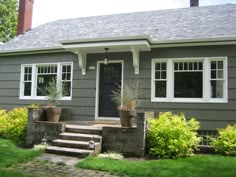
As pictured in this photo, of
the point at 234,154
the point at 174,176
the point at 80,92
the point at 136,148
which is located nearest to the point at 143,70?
the point at 80,92

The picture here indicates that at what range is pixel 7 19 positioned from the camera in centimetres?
2772

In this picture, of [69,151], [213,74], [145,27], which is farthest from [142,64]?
[69,151]

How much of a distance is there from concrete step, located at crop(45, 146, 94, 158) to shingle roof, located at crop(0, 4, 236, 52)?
14.0ft

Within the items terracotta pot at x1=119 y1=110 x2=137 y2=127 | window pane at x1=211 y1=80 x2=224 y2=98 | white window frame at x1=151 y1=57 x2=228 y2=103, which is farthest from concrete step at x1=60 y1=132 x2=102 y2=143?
window pane at x1=211 y1=80 x2=224 y2=98

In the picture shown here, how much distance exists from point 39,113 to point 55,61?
2909 mm

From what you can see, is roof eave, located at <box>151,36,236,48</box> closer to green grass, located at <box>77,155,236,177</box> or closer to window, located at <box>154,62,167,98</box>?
window, located at <box>154,62,167,98</box>

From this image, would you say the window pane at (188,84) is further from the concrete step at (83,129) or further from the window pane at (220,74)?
the concrete step at (83,129)

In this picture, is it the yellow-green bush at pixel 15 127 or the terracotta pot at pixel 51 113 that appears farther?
the yellow-green bush at pixel 15 127

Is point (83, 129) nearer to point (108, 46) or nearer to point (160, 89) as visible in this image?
point (108, 46)

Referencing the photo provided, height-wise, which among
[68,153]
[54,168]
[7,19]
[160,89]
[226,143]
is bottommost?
[54,168]

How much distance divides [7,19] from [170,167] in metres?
26.5

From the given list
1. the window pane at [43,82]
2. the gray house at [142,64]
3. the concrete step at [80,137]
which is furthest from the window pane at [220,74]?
the window pane at [43,82]

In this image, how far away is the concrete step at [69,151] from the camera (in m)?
6.91

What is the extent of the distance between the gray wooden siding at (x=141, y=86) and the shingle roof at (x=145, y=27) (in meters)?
0.49
